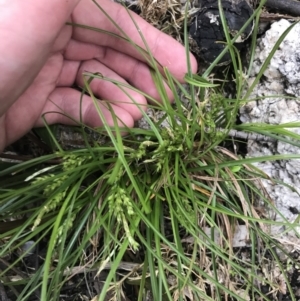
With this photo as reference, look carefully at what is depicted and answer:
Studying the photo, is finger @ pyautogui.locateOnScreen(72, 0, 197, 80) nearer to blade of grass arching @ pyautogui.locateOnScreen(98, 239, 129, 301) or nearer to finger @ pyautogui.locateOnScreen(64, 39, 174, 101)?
finger @ pyautogui.locateOnScreen(64, 39, 174, 101)

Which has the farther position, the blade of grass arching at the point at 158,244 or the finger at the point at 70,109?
the finger at the point at 70,109

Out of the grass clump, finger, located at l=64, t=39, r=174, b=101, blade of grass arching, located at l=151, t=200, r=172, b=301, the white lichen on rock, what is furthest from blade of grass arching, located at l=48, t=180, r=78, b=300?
the white lichen on rock

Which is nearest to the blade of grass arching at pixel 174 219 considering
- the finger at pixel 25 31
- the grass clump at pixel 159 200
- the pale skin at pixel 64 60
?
the grass clump at pixel 159 200

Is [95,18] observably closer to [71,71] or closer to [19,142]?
[71,71]

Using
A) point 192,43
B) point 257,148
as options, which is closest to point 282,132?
point 257,148

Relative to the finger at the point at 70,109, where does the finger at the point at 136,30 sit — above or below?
above

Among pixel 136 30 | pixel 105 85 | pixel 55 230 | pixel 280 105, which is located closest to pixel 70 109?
pixel 105 85

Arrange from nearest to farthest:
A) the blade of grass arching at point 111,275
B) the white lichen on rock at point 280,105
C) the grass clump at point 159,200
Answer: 1. the blade of grass arching at point 111,275
2. the grass clump at point 159,200
3. the white lichen on rock at point 280,105

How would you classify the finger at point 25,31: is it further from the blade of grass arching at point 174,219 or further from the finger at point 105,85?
the blade of grass arching at point 174,219

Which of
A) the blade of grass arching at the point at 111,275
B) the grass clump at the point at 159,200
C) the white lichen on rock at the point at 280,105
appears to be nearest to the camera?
the blade of grass arching at the point at 111,275
